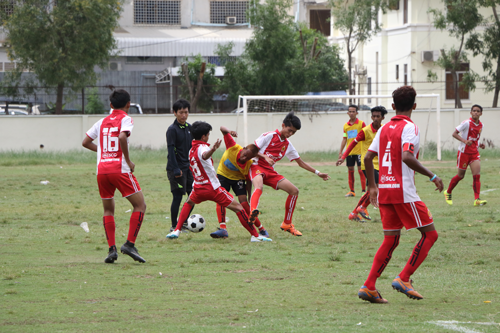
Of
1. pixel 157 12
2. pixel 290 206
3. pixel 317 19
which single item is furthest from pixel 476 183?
pixel 317 19

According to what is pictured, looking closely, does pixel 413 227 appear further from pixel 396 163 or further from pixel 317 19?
pixel 317 19

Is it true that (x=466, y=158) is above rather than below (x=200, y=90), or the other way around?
below

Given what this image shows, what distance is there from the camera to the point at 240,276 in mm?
6414

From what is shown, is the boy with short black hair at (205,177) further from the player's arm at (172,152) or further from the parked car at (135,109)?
the parked car at (135,109)

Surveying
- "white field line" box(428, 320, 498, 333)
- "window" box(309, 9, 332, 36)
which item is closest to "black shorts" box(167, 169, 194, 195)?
"white field line" box(428, 320, 498, 333)

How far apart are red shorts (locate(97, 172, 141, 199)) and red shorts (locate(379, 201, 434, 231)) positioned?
9.43 feet

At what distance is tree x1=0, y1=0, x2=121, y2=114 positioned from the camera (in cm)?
2720

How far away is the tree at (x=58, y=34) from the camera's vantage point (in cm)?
2720

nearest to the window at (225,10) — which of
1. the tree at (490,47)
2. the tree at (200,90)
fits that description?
the tree at (200,90)

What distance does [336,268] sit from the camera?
6.77m

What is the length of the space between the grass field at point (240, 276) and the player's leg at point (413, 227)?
0.15 metres

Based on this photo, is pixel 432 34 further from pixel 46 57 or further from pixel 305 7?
pixel 46 57

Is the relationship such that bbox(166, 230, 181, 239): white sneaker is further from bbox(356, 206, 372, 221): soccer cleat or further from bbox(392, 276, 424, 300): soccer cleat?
bbox(392, 276, 424, 300): soccer cleat

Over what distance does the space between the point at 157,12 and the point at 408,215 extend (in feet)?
143
